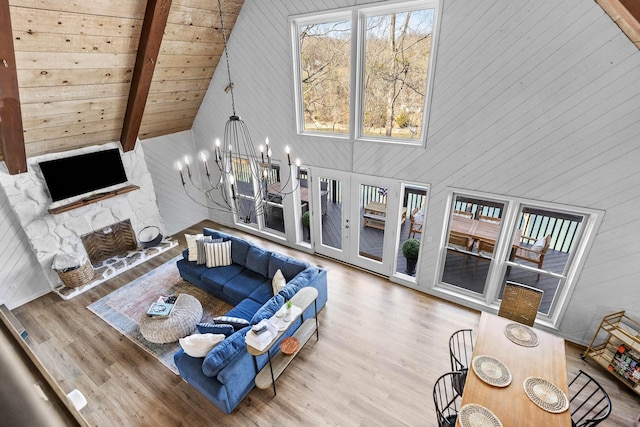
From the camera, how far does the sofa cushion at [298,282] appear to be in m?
4.43

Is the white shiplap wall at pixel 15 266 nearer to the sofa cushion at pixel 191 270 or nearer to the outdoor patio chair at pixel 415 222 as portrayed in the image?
the sofa cushion at pixel 191 270

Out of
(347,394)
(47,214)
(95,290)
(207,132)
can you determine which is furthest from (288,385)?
(207,132)

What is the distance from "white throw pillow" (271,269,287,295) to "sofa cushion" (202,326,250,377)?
1.13 metres

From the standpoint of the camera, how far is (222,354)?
139 inches

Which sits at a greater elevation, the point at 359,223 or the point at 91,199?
the point at 91,199

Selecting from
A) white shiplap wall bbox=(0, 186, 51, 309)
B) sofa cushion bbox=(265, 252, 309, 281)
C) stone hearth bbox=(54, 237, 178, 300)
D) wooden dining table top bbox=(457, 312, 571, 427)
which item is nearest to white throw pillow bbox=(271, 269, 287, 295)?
sofa cushion bbox=(265, 252, 309, 281)

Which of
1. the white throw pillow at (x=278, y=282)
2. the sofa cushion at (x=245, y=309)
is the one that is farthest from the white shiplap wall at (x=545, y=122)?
the sofa cushion at (x=245, y=309)

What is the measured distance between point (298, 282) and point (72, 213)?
14.9 feet

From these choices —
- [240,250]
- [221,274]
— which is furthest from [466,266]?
[221,274]

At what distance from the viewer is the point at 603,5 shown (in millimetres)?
3051

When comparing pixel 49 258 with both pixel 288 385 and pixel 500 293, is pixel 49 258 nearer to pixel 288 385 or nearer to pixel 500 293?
pixel 288 385

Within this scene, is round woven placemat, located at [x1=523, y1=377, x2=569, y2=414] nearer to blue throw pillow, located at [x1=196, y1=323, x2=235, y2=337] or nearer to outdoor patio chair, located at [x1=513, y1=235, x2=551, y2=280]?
outdoor patio chair, located at [x1=513, y1=235, x2=551, y2=280]

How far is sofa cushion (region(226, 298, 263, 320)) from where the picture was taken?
463cm

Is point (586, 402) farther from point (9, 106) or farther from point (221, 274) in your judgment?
point (9, 106)
